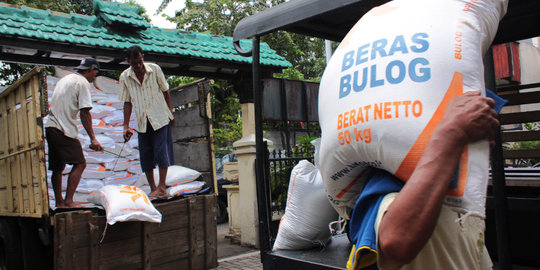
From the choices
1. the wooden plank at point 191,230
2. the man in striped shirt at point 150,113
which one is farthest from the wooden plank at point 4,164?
the wooden plank at point 191,230

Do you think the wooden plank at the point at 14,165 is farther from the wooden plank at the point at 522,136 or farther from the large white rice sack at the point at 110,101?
the wooden plank at the point at 522,136

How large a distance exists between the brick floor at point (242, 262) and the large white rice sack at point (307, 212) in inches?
137

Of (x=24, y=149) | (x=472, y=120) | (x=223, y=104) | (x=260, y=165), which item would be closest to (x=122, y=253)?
(x=24, y=149)

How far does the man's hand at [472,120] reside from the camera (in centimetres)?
117

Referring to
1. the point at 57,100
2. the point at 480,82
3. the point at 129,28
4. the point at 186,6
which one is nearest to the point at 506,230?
the point at 480,82

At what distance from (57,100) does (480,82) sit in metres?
4.70

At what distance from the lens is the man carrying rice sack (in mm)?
1171

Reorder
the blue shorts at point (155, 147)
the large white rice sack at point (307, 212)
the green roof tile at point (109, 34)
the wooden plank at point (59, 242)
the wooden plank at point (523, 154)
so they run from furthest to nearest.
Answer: the green roof tile at point (109, 34) < the blue shorts at point (155, 147) < the wooden plank at point (59, 242) < the wooden plank at point (523, 154) < the large white rice sack at point (307, 212)

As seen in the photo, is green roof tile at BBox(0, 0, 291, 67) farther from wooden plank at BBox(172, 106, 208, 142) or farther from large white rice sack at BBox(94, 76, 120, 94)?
wooden plank at BBox(172, 106, 208, 142)

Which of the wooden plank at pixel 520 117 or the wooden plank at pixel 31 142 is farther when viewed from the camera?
the wooden plank at pixel 31 142

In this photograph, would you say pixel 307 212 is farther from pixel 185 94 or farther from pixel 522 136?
pixel 185 94

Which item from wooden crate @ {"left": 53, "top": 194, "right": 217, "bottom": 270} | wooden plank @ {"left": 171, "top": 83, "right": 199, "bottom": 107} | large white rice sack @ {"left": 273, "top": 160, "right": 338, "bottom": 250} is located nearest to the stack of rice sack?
wooden crate @ {"left": 53, "top": 194, "right": 217, "bottom": 270}

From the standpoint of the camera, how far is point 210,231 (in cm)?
564

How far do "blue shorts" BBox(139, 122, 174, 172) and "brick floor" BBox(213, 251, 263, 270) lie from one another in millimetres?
1601
